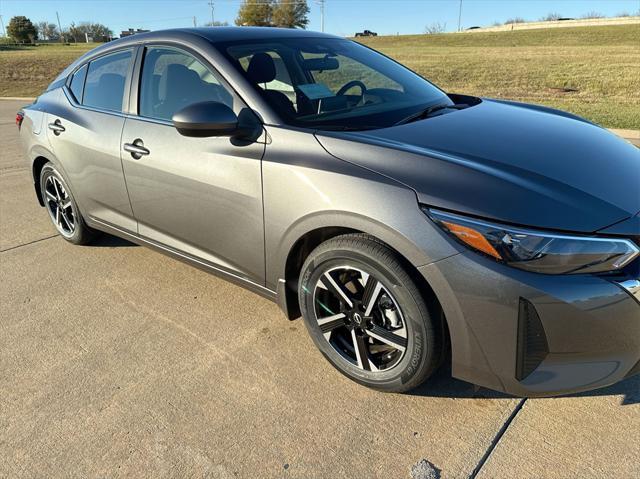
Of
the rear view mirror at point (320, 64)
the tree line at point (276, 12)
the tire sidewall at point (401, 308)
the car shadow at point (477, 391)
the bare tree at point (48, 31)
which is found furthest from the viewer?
the bare tree at point (48, 31)

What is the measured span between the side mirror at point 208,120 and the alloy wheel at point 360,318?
0.85 meters

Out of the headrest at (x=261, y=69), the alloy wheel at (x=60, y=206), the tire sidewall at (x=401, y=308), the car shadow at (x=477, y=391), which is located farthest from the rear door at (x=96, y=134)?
the car shadow at (x=477, y=391)

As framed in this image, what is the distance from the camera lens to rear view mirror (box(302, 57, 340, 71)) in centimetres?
339

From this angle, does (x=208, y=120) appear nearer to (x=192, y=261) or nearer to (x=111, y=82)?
(x=192, y=261)

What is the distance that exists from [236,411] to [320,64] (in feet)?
7.33

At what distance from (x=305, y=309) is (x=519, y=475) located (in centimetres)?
118

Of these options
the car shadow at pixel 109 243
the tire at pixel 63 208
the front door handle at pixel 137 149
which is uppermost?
the front door handle at pixel 137 149

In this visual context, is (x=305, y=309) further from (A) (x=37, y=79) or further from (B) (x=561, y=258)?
(A) (x=37, y=79)

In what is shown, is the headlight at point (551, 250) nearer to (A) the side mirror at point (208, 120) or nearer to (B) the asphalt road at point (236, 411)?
(B) the asphalt road at point (236, 411)

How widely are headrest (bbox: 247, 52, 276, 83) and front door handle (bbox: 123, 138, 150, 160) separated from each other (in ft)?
2.61

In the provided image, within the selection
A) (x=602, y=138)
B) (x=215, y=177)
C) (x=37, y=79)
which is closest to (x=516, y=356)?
(x=602, y=138)

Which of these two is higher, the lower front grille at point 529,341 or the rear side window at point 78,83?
the rear side window at point 78,83

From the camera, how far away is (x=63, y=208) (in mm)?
4238

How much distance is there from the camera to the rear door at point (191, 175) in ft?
8.71
